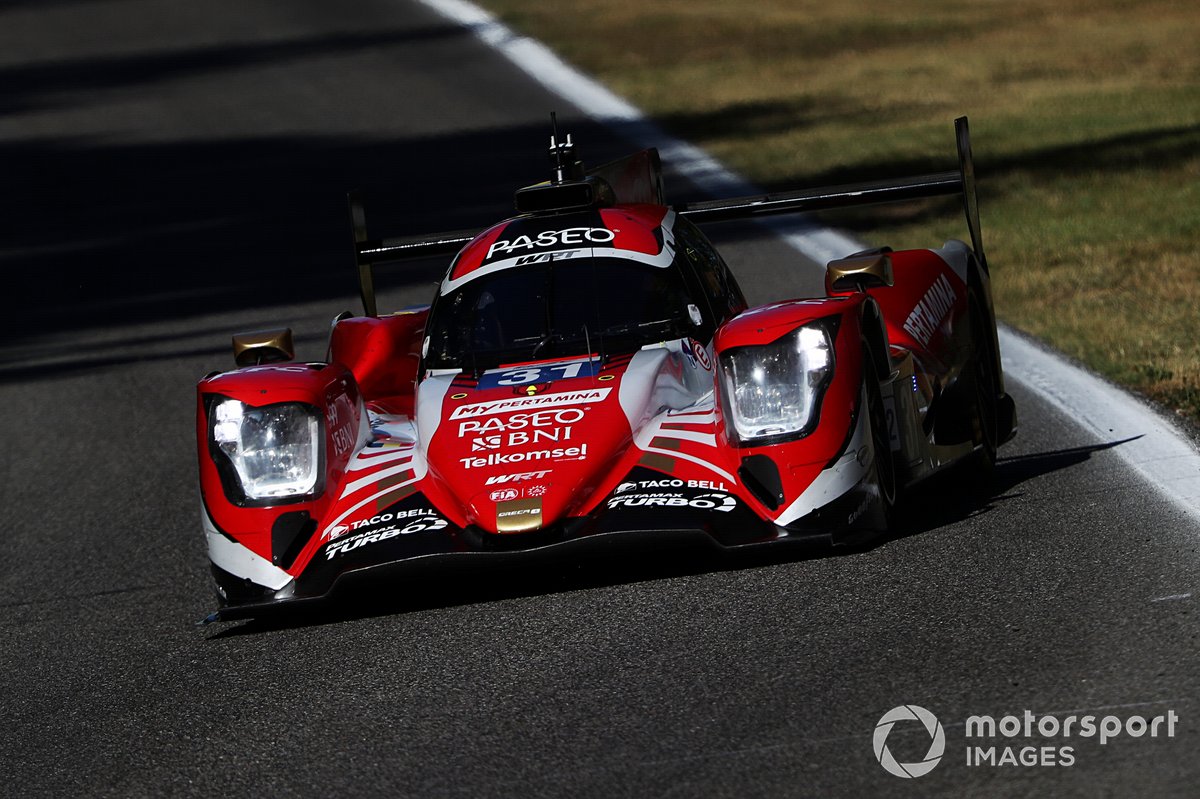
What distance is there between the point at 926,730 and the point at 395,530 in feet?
7.54

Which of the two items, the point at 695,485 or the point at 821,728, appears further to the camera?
the point at 695,485

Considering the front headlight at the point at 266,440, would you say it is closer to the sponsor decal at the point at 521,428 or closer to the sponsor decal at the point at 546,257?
the sponsor decal at the point at 521,428

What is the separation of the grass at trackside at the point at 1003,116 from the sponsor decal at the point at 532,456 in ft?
10.9

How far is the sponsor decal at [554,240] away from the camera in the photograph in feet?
26.2

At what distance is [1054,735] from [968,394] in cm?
351

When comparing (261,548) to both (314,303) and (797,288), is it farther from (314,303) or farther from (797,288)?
(314,303)

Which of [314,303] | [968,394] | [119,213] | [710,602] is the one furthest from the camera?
[119,213]

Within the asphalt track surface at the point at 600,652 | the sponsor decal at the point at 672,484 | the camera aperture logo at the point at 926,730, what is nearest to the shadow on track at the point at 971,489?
the asphalt track surface at the point at 600,652

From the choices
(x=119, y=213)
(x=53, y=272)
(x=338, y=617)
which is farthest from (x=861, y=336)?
(x=119, y=213)

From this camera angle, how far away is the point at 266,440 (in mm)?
6984

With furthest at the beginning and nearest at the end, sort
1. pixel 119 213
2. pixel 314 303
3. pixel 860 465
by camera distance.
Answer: pixel 119 213, pixel 314 303, pixel 860 465

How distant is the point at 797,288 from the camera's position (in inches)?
539

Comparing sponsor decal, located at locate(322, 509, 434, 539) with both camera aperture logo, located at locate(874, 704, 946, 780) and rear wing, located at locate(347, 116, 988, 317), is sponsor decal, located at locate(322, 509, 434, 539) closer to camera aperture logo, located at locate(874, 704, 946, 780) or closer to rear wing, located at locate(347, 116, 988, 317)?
camera aperture logo, located at locate(874, 704, 946, 780)

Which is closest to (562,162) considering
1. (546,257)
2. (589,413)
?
(546,257)
